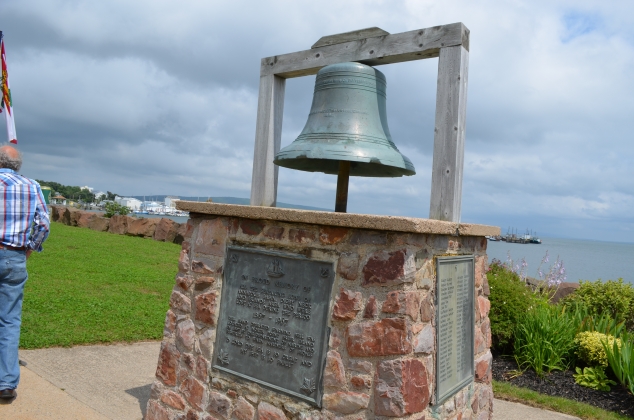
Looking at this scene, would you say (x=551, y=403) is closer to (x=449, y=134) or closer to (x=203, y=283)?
(x=449, y=134)

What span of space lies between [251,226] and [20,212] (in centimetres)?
194

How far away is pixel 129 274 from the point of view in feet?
31.3

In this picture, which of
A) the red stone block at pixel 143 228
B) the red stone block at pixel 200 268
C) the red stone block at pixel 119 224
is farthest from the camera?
the red stone block at pixel 119 224

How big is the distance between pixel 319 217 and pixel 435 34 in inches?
62.0

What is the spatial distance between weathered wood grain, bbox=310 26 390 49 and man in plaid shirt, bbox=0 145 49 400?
8.60 ft

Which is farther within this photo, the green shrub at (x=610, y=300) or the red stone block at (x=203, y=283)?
the green shrub at (x=610, y=300)

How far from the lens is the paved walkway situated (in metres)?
3.95

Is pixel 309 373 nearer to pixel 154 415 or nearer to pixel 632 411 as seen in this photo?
pixel 154 415

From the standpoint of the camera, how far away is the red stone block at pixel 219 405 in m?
3.62

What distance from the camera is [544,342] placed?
20.0 ft

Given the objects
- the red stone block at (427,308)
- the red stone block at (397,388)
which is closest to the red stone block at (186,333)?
the red stone block at (397,388)

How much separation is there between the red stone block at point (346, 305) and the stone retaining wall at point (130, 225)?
11977mm

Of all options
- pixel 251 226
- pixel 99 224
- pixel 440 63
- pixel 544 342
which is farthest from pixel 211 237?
pixel 99 224

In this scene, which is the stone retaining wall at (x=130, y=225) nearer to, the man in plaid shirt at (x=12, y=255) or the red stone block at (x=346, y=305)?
the man in plaid shirt at (x=12, y=255)
